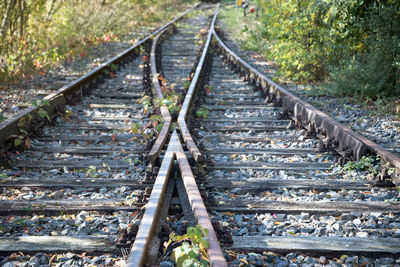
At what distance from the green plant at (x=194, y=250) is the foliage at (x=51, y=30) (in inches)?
239

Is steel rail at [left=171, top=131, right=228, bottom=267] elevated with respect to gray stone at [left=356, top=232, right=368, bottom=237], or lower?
elevated

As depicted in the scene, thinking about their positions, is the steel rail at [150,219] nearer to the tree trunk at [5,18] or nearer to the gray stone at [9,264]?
the gray stone at [9,264]

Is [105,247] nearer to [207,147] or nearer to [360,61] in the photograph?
[207,147]

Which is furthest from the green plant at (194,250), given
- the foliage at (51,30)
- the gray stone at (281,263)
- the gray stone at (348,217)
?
the foliage at (51,30)

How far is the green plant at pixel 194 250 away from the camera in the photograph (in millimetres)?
2107

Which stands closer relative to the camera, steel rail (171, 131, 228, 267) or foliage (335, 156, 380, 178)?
steel rail (171, 131, 228, 267)

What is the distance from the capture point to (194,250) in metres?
2.15

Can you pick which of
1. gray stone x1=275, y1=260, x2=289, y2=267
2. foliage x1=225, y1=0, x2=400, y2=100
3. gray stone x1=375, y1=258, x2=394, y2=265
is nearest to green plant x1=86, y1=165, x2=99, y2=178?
gray stone x1=275, y1=260, x2=289, y2=267

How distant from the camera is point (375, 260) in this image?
8.03 feet

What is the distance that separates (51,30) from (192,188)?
8.56 metres

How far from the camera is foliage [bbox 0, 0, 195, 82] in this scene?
7695 mm

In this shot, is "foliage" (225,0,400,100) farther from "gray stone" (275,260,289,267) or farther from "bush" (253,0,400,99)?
"gray stone" (275,260,289,267)

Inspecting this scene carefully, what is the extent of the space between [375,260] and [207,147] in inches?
91.3

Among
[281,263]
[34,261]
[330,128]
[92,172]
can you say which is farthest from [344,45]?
[34,261]
